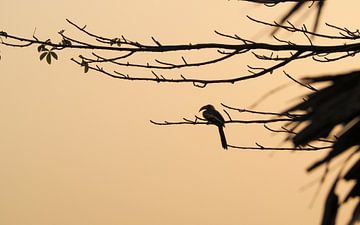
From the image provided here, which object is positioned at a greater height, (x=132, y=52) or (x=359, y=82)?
(x=132, y=52)

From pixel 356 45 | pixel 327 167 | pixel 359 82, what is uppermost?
pixel 356 45

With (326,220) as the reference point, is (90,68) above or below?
above

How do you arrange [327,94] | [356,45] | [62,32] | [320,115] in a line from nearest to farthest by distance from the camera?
[320,115] < [327,94] < [356,45] < [62,32]

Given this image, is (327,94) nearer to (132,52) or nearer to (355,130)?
(355,130)

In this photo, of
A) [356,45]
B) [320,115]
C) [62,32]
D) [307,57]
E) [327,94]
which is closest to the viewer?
[320,115]

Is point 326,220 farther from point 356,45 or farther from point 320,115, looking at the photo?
point 356,45

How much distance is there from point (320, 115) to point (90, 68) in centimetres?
348

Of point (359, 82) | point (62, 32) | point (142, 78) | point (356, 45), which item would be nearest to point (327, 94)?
point (359, 82)

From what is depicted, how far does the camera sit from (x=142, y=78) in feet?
18.8

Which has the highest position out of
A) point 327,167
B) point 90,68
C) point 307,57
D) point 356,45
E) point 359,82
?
point 90,68

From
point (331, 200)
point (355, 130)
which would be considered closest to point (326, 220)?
point (331, 200)

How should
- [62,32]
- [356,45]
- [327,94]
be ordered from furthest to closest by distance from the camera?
[62,32], [356,45], [327,94]

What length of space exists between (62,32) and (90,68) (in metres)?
0.35

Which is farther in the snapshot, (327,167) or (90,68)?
(90,68)
